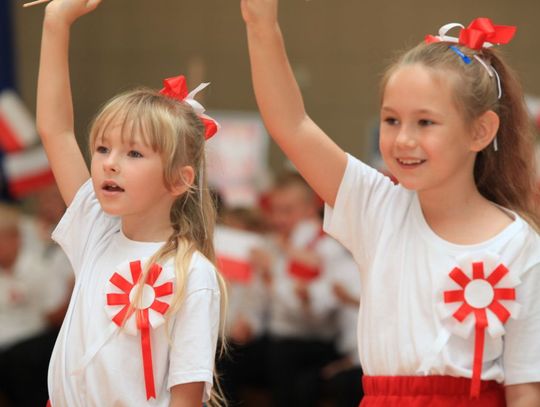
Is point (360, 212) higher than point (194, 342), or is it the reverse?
point (360, 212)

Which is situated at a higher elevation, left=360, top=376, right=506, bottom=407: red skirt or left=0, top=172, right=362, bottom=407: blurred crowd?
left=360, top=376, right=506, bottom=407: red skirt

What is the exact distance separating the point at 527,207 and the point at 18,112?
4.05 meters

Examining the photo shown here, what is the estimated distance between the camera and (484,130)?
204 centimetres

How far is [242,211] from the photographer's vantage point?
544cm

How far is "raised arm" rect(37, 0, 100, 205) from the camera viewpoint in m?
2.20

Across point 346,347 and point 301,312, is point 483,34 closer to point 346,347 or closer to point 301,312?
point 346,347

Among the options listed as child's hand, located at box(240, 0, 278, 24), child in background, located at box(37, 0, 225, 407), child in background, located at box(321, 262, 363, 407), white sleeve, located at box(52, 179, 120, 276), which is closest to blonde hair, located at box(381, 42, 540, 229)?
child's hand, located at box(240, 0, 278, 24)

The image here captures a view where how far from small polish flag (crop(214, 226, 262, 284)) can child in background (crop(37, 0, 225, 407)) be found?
224 centimetres

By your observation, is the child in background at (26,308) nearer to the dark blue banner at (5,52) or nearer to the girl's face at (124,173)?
the dark blue banner at (5,52)

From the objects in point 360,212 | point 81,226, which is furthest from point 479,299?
→ point 81,226

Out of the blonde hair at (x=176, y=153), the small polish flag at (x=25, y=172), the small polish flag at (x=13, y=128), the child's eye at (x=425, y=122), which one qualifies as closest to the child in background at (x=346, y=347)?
the small polish flag at (x=25, y=172)

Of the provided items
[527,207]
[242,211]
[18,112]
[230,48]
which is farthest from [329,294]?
[230,48]

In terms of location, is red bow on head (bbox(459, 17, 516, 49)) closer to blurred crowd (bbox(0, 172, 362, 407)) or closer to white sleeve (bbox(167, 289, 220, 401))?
white sleeve (bbox(167, 289, 220, 401))

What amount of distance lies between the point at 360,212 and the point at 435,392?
42 cm
